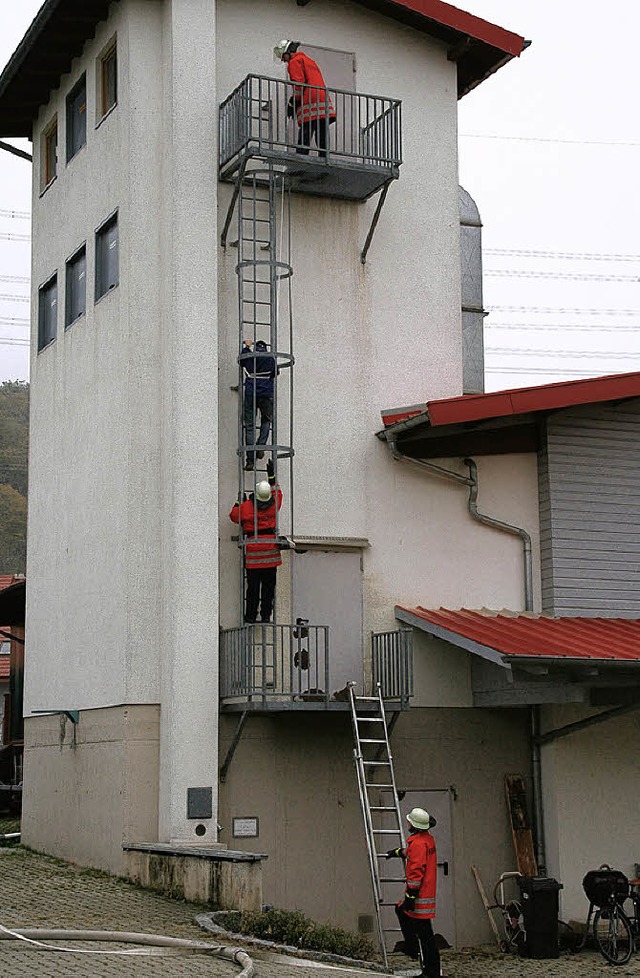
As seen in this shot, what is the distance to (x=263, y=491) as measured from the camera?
A: 18.3 m

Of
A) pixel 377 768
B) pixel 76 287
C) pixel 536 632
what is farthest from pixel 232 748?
pixel 76 287

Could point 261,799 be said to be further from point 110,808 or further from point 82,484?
point 82,484

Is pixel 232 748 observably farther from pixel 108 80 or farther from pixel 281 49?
→ pixel 108 80

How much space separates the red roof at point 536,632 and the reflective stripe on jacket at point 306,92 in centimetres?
679

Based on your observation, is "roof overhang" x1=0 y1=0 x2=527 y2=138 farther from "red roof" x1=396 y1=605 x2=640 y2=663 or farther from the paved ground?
the paved ground

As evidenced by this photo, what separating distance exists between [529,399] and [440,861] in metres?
6.28

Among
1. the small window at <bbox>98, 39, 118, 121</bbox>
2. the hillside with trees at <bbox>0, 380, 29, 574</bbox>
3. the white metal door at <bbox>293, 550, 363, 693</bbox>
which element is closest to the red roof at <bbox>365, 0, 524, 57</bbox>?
the small window at <bbox>98, 39, 118, 121</bbox>

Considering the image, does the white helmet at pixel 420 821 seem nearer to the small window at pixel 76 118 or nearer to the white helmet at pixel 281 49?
the white helmet at pixel 281 49

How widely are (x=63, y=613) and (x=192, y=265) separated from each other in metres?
5.90

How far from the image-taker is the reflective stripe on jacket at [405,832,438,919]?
14867 mm

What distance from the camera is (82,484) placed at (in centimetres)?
2133

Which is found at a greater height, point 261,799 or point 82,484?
point 82,484

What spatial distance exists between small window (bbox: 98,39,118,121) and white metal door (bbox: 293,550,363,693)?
7.18 m

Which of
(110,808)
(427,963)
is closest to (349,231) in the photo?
(110,808)
